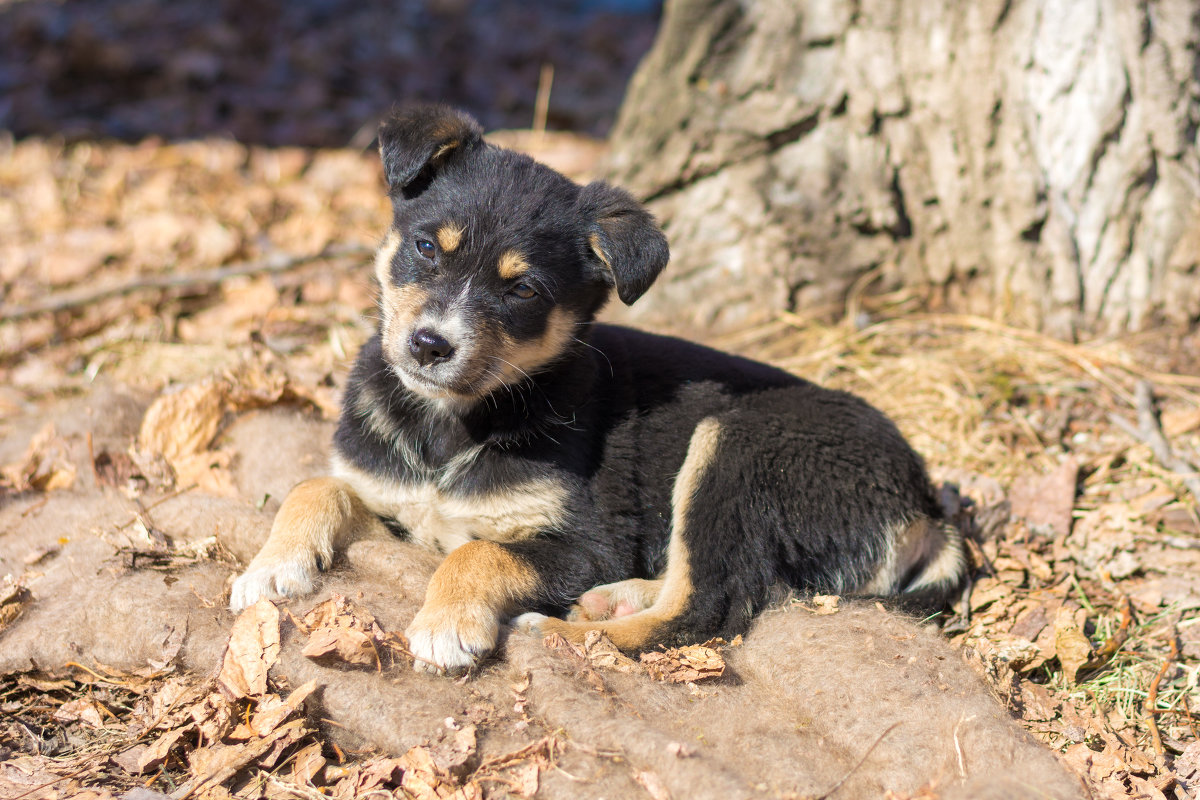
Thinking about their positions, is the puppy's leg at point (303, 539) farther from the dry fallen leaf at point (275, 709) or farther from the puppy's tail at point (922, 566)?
the puppy's tail at point (922, 566)

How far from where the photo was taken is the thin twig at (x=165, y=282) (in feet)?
17.7

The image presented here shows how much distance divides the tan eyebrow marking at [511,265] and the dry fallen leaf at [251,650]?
1326 mm

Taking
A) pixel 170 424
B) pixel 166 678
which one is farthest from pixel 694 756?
pixel 170 424

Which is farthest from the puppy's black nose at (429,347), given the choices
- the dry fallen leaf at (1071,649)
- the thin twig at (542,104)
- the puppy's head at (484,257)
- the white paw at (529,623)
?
the thin twig at (542,104)

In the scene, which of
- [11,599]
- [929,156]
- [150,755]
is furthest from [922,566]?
[11,599]

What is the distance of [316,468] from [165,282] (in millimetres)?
2300

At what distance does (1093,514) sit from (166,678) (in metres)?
3.69

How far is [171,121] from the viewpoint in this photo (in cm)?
823

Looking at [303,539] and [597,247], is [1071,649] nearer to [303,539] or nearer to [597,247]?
[597,247]

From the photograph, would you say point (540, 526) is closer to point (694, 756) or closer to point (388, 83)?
point (694, 756)

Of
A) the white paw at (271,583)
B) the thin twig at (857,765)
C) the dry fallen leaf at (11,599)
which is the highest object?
the white paw at (271,583)

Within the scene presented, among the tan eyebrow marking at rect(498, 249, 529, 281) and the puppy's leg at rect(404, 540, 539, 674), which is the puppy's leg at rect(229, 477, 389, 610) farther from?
the tan eyebrow marking at rect(498, 249, 529, 281)

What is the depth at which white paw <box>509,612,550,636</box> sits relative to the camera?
3.11 metres

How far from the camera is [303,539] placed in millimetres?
3135
